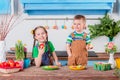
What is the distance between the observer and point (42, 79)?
2.42m

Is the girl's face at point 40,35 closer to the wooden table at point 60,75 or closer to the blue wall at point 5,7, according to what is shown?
the wooden table at point 60,75

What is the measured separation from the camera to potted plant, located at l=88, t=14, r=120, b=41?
439 centimetres

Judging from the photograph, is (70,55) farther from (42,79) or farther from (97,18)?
(97,18)

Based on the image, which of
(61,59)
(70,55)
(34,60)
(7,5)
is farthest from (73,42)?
(7,5)

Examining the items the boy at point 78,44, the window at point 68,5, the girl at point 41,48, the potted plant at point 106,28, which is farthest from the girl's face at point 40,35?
the potted plant at point 106,28

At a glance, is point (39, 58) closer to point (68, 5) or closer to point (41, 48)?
point (41, 48)

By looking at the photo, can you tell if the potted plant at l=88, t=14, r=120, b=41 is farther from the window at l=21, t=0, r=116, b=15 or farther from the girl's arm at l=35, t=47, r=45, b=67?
the girl's arm at l=35, t=47, r=45, b=67

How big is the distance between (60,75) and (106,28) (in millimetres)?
2136

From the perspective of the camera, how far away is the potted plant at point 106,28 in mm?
4387

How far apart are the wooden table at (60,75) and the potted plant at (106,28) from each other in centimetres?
183

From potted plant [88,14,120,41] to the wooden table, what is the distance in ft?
6.02

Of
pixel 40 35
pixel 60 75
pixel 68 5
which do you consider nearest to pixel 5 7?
pixel 68 5

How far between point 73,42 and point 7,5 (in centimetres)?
177

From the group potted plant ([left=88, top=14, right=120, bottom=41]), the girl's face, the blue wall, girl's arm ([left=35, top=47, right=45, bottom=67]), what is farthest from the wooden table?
the blue wall
